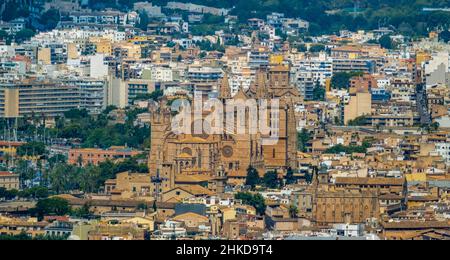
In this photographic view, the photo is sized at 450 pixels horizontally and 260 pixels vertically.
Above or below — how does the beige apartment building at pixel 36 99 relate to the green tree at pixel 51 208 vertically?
above

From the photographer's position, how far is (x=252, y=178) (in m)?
29.2

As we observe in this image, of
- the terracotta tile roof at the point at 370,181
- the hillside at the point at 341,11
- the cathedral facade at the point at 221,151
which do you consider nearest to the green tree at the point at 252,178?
the cathedral facade at the point at 221,151

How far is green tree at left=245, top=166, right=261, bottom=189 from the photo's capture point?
28784 millimetres

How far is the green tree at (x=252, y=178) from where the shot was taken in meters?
28.8

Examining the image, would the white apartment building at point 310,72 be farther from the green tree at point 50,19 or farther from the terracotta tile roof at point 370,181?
the terracotta tile roof at point 370,181

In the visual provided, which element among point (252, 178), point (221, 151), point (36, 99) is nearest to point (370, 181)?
point (252, 178)

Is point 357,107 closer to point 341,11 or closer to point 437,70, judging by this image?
point 437,70

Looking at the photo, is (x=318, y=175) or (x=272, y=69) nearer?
(x=318, y=175)

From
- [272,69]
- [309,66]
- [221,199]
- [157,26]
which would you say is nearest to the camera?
[221,199]

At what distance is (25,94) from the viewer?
137ft
